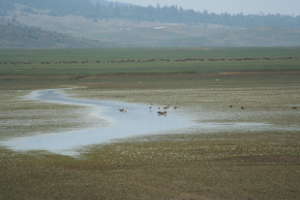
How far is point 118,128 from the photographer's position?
2978 cm

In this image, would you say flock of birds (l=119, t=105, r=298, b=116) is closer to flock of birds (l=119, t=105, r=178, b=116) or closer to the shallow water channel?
flock of birds (l=119, t=105, r=178, b=116)

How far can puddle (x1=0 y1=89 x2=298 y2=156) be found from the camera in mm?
25000

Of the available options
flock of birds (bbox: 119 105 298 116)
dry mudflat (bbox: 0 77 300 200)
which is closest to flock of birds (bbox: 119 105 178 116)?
flock of birds (bbox: 119 105 298 116)

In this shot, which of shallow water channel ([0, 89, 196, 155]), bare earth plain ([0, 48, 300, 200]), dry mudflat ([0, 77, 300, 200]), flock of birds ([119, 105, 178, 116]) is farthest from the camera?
flock of birds ([119, 105, 178, 116])

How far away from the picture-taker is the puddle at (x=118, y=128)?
2500cm

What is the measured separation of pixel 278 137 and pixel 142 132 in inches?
230

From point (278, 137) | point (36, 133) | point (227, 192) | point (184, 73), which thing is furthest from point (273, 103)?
point (184, 73)

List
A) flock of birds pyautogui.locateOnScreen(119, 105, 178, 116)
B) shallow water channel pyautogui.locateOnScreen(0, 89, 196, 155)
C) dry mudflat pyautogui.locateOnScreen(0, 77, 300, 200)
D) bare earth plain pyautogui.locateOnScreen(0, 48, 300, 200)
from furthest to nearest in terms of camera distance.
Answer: flock of birds pyautogui.locateOnScreen(119, 105, 178, 116), shallow water channel pyautogui.locateOnScreen(0, 89, 196, 155), bare earth plain pyautogui.locateOnScreen(0, 48, 300, 200), dry mudflat pyautogui.locateOnScreen(0, 77, 300, 200)

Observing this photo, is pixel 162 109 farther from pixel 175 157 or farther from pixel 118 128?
pixel 175 157

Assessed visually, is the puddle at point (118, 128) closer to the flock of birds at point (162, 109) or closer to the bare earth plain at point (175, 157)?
the flock of birds at point (162, 109)

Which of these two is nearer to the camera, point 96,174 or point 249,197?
point 249,197

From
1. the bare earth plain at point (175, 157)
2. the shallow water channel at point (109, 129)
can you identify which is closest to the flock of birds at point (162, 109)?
the shallow water channel at point (109, 129)

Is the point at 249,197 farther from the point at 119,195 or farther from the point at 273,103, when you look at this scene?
the point at 273,103

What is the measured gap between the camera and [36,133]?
92.8ft
